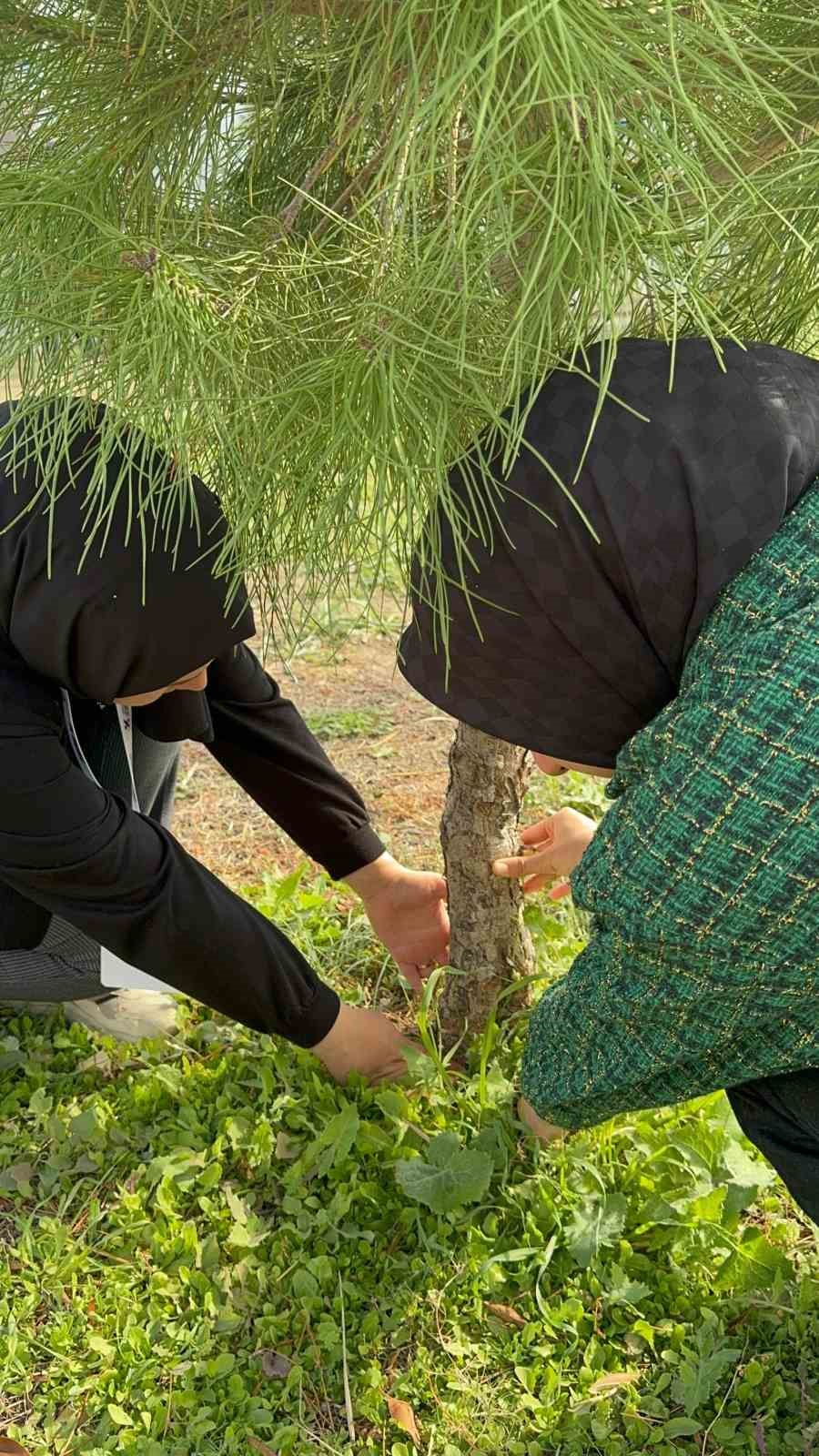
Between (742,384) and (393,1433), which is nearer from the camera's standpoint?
(742,384)

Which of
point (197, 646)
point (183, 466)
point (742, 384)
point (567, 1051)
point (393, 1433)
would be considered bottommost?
point (393, 1433)

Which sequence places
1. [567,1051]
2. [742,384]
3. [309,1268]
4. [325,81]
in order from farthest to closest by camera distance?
[309,1268] → [567,1051] → [325,81] → [742,384]

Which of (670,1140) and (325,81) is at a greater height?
(325,81)

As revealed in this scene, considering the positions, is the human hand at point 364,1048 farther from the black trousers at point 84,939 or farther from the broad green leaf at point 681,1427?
the broad green leaf at point 681,1427

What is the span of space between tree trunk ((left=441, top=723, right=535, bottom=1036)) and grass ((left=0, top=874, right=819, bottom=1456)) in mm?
92

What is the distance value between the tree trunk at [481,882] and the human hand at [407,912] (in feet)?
0.31

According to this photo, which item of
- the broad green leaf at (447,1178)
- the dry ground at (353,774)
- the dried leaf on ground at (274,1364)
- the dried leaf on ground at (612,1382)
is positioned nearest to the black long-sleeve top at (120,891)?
the broad green leaf at (447,1178)

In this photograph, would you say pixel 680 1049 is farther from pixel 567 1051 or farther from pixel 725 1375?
pixel 725 1375

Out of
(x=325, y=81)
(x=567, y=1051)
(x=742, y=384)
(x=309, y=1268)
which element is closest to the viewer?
(x=742, y=384)

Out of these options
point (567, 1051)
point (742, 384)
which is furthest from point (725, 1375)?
point (742, 384)

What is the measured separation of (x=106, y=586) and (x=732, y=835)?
603 mm

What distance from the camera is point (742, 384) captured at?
0.74 meters

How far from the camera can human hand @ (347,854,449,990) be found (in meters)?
1.59

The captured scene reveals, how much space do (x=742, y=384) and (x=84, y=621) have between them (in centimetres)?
62
